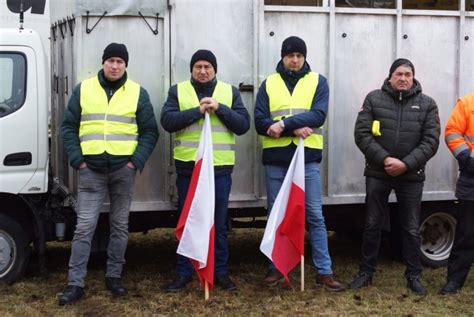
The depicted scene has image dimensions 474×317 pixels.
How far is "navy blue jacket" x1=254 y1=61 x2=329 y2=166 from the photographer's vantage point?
625 centimetres

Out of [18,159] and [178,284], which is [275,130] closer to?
[178,284]

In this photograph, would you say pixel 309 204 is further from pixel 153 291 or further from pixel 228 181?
pixel 153 291

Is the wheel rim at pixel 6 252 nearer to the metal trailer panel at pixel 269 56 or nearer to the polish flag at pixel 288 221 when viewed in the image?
the metal trailer panel at pixel 269 56

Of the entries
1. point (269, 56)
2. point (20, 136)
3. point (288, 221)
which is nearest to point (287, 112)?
→ point (269, 56)

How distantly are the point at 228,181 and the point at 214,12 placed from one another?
4.86ft

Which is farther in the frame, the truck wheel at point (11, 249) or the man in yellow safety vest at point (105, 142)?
the truck wheel at point (11, 249)

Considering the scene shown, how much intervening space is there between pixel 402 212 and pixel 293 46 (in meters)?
1.68

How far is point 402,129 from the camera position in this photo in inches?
245

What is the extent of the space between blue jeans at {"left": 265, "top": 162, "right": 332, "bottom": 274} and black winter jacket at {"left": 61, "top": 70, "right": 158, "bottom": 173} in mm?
1069

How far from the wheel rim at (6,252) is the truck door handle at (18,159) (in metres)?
0.59

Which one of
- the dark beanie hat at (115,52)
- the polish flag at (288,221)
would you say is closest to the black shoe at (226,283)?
the polish flag at (288,221)

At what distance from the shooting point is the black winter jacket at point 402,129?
6195 mm

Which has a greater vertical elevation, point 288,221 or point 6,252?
point 288,221

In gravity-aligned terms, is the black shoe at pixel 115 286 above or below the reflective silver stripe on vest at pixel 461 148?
below
